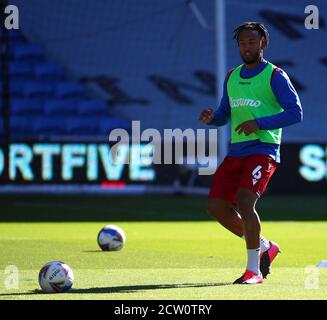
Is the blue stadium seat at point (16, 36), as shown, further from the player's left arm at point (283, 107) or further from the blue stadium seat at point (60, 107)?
the player's left arm at point (283, 107)

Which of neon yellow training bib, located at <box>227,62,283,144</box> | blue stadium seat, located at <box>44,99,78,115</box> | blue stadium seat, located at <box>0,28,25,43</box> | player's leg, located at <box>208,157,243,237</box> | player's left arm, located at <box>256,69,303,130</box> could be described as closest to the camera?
player's left arm, located at <box>256,69,303,130</box>

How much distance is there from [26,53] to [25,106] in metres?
1.93

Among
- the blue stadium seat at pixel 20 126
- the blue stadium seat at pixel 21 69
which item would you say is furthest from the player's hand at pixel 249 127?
the blue stadium seat at pixel 21 69

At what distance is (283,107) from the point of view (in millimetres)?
9445

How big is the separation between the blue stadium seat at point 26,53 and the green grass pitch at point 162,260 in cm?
1405

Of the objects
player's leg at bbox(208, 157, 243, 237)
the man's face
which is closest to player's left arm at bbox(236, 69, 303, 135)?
the man's face

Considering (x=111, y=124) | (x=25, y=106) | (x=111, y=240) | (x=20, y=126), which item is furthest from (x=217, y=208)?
(x=25, y=106)

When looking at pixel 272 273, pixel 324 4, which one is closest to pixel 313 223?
pixel 272 273

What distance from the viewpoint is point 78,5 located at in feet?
111

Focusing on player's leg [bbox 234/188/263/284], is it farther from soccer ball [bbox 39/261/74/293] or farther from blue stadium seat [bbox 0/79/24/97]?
blue stadium seat [bbox 0/79/24/97]

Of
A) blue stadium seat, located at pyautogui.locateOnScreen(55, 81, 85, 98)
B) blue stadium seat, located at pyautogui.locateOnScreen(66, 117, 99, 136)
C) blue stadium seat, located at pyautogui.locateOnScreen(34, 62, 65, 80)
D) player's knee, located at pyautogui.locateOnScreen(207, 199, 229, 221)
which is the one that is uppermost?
blue stadium seat, located at pyautogui.locateOnScreen(34, 62, 65, 80)

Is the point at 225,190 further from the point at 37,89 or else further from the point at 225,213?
the point at 37,89

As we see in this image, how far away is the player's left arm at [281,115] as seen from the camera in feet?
30.5

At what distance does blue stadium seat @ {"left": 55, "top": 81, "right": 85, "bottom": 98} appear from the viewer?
30.7 meters
